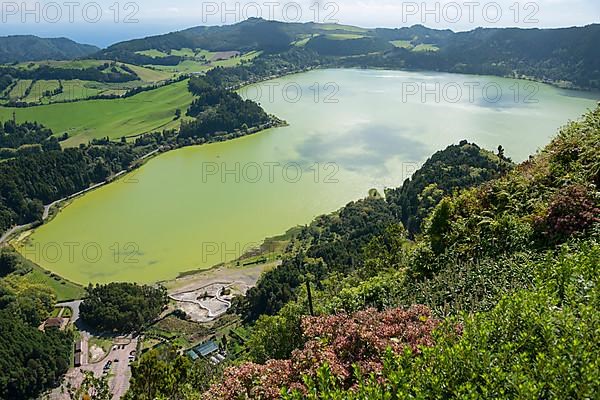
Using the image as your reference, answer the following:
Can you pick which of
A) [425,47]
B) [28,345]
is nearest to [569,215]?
[28,345]

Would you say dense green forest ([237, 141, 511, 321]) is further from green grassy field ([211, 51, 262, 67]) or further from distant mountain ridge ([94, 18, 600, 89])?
green grassy field ([211, 51, 262, 67])

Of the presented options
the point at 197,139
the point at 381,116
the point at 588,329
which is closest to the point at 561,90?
the point at 381,116

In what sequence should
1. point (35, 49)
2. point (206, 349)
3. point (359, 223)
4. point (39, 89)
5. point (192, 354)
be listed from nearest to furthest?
point (192, 354)
point (206, 349)
point (359, 223)
point (39, 89)
point (35, 49)

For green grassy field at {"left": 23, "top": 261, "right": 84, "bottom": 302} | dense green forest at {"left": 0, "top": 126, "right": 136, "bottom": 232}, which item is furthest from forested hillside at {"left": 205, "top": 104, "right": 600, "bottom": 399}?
dense green forest at {"left": 0, "top": 126, "right": 136, "bottom": 232}

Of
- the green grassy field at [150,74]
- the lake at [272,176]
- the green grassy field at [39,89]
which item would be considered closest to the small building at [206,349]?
the lake at [272,176]

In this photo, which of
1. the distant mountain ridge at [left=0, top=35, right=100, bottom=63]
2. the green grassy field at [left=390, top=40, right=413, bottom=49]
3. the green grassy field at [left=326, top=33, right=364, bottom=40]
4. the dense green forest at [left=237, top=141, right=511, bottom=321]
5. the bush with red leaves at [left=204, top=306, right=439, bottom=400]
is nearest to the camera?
the bush with red leaves at [left=204, top=306, right=439, bottom=400]

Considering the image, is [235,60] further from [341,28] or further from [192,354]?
[192,354]
